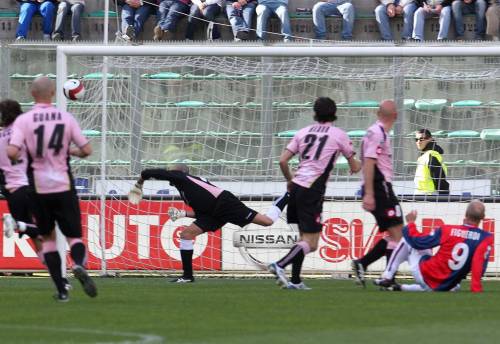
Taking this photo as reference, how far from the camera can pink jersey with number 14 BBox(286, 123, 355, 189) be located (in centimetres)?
1312

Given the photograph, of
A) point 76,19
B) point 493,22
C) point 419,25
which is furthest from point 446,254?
point 76,19

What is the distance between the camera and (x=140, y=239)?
714 inches

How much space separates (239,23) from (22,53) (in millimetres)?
4802

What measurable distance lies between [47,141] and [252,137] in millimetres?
7571

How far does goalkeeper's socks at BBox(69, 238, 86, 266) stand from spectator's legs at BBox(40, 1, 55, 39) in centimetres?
1281

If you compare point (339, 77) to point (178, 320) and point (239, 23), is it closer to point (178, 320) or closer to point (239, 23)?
point (239, 23)

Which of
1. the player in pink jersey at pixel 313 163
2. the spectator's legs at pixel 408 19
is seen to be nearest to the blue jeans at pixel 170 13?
the spectator's legs at pixel 408 19

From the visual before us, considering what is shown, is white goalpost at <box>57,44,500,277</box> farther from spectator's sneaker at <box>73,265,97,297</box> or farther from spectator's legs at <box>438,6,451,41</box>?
spectator's sneaker at <box>73,265,97,297</box>

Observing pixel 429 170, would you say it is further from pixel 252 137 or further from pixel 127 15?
pixel 127 15

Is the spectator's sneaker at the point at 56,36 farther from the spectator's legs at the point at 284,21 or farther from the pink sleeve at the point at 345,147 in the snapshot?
the pink sleeve at the point at 345,147

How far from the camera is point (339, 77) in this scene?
18.5m

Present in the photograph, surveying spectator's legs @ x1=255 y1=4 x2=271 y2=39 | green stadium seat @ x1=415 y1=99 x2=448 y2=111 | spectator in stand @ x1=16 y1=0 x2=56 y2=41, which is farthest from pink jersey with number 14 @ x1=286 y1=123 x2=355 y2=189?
spectator in stand @ x1=16 y1=0 x2=56 y2=41

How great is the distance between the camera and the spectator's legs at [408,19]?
2320 cm

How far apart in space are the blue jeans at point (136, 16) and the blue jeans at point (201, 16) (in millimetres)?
795
